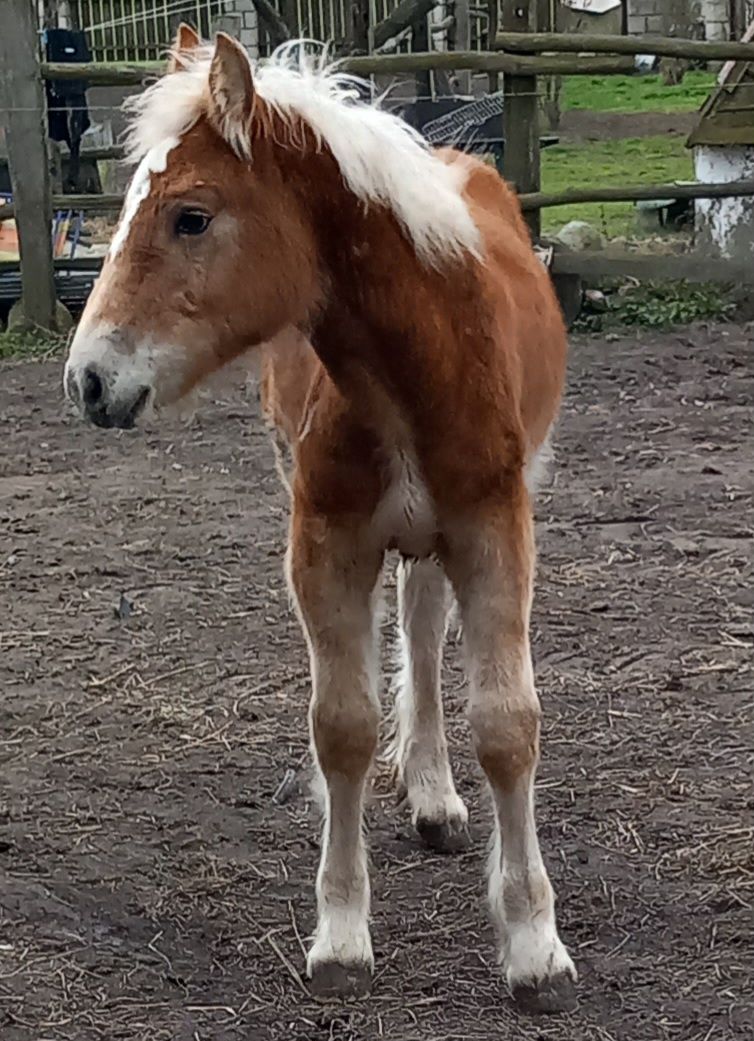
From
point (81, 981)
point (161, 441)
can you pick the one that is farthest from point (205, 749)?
point (161, 441)

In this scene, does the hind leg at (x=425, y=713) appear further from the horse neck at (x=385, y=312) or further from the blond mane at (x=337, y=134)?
the blond mane at (x=337, y=134)

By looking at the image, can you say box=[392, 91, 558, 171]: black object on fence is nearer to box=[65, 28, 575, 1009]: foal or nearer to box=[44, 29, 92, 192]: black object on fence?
box=[44, 29, 92, 192]: black object on fence

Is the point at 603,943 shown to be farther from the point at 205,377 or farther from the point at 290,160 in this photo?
the point at 290,160

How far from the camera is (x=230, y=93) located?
2.68m

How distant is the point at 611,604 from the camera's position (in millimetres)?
5164

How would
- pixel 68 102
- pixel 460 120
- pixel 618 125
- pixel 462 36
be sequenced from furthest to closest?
pixel 618 125 < pixel 462 36 < pixel 68 102 < pixel 460 120

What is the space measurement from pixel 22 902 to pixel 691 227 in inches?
365

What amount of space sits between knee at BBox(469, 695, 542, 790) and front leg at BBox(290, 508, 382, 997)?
0.72 feet

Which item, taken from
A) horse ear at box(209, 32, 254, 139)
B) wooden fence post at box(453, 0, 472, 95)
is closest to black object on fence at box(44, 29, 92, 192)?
wooden fence post at box(453, 0, 472, 95)

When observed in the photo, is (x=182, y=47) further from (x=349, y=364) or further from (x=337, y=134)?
(x=349, y=364)

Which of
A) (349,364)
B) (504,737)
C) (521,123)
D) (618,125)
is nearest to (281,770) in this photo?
(504,737)

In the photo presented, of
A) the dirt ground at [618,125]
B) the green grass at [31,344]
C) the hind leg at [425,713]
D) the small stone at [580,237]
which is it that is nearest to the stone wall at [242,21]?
the dirt ground at [618,125]

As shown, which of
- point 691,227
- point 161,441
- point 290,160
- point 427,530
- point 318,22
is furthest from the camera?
point 318,22

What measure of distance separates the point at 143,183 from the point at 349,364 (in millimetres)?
509
